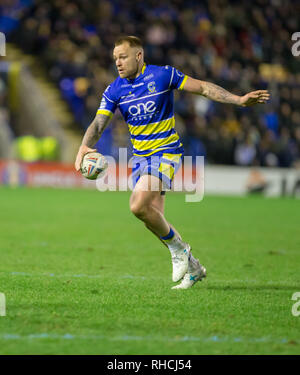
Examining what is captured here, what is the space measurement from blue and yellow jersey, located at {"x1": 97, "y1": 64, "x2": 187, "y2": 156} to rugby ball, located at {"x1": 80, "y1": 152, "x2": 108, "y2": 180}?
1.67 feet

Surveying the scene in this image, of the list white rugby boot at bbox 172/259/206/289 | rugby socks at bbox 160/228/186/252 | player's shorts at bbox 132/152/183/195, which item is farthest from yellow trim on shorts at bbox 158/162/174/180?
white rugby boot at bbox 172/259/206/289

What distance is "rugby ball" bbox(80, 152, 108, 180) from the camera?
22.4ft

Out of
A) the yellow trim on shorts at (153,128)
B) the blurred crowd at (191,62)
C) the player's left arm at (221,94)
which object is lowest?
the yellow trim on shorts at (153,128)

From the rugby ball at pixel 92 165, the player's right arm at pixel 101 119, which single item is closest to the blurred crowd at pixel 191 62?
the player's right arm at pixel 101 119

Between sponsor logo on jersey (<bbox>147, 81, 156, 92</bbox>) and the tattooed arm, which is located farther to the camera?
sponsor logo on jersey (<bbox>147, 81, 156, 92</bbox>)

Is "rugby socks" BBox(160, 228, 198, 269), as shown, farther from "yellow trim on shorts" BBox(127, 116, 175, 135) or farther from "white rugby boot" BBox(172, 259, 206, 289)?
"yellow trim on shorts" BBox(127, 116, 175, 135)

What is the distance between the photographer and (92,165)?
6832 millimetres

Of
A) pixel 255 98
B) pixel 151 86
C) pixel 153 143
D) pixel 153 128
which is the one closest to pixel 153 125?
pixel 153 128

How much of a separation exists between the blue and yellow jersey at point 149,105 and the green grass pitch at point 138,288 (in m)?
1.44

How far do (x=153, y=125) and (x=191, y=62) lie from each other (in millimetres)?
19733

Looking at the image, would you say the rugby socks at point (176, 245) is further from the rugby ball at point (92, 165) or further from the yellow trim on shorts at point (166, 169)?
the rugby ball at point (92, 165)

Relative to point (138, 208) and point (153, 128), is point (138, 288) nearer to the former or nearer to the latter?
point (138, 208)

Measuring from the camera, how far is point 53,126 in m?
25.5

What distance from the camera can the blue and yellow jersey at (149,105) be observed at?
7.09 metres
